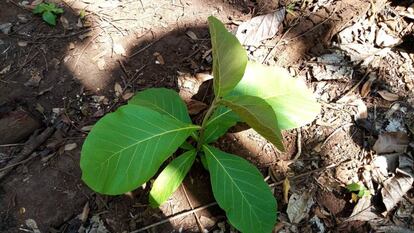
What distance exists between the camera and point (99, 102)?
8.55ft

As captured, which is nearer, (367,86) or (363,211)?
(363,211)

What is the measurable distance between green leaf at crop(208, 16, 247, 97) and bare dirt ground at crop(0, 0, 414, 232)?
0.65 metres

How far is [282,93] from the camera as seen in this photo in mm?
2219

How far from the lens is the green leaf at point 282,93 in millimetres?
2168

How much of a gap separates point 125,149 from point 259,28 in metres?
1.43

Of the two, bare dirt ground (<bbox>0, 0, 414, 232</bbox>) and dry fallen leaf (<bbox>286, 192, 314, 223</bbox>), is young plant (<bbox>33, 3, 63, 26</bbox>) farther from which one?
dry fallen leaf (<bbox>286, 192, 314, 223</bbox>)

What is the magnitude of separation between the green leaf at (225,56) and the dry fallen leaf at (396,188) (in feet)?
3.55

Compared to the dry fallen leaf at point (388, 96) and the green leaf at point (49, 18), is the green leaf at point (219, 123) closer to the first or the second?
the dry fallen leaf at point (388, 96)

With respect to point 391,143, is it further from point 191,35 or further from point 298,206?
point 191,35

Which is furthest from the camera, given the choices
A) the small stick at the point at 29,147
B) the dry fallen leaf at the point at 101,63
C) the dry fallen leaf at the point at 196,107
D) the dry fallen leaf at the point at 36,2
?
the dry fallen leaf at the point at 36,2

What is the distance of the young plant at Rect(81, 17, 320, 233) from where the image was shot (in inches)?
69.4

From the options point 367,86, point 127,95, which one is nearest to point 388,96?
point 367,86

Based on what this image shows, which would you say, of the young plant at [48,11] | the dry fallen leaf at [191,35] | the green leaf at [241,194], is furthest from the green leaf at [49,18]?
the green leaf at [241,194]

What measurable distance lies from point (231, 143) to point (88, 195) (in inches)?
32.6
